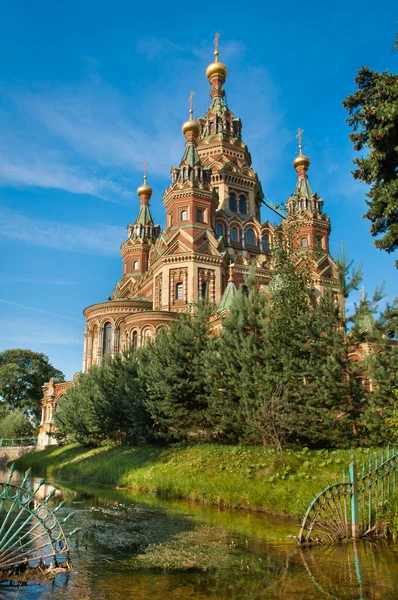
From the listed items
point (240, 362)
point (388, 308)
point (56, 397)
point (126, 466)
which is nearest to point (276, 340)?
point (240, 362)

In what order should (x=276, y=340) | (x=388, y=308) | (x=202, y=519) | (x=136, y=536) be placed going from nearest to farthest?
(x=136, y=536)
(x=202, y=519)
(x=388, y=308)
(x=276, y=340)

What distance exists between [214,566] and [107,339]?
115ft

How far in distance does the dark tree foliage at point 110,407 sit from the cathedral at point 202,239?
309 centimetres

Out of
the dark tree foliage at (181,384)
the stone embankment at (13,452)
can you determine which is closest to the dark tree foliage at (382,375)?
the dark tree foliage at (181,384)

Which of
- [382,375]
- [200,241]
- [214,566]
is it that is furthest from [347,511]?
[200,241]

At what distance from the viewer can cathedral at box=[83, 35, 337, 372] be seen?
37562mm

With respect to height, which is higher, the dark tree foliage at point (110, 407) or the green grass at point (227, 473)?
the dark tree foliage at point (110, 407)

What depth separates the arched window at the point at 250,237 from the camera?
152ft

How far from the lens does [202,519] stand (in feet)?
40.4

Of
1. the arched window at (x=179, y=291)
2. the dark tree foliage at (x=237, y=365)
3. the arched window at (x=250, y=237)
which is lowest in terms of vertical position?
the dark tree foliage at (x=237, y=365)

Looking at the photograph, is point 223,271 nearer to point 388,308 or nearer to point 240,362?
point 240,362

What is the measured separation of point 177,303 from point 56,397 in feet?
58.0

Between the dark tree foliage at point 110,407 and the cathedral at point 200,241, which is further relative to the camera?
the cathedral at point 200,241

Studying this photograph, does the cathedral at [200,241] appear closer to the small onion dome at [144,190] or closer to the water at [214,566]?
the small onion dome at [144,190]
